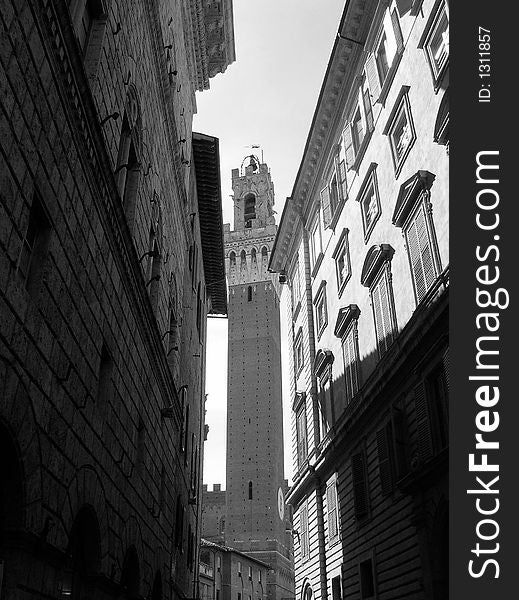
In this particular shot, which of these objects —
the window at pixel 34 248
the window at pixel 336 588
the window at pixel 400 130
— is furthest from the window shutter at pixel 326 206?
the window at pixel 34 248

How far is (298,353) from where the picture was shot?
2773 centimetres

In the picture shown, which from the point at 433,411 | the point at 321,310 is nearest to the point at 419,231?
the point at 433,411

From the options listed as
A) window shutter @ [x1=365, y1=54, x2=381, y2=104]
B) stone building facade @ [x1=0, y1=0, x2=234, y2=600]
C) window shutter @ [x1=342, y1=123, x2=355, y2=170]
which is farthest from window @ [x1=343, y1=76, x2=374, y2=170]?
stone building facade @ [x1=0, y1=0, x2=234, y2=600]

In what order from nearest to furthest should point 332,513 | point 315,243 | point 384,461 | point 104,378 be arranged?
point 104,378 → point 384,461 → point 332,513 → point 315,243

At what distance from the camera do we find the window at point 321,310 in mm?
23703

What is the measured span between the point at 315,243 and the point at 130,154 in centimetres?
1452

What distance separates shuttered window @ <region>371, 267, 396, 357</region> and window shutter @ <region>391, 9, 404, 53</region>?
5.71m

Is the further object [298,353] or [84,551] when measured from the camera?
[298,353]

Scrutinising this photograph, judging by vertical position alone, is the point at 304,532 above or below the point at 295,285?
below

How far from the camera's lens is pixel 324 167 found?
978 inches

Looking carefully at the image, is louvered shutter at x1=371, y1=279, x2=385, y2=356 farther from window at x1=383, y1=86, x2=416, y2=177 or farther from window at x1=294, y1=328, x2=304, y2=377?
window at x1=294, y1=328, x2=304, y2=377

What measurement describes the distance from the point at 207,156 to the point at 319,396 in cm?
1111

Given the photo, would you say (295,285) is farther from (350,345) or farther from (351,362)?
(351,362)

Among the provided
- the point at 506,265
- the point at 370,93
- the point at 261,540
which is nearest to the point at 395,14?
the point at 370,93
